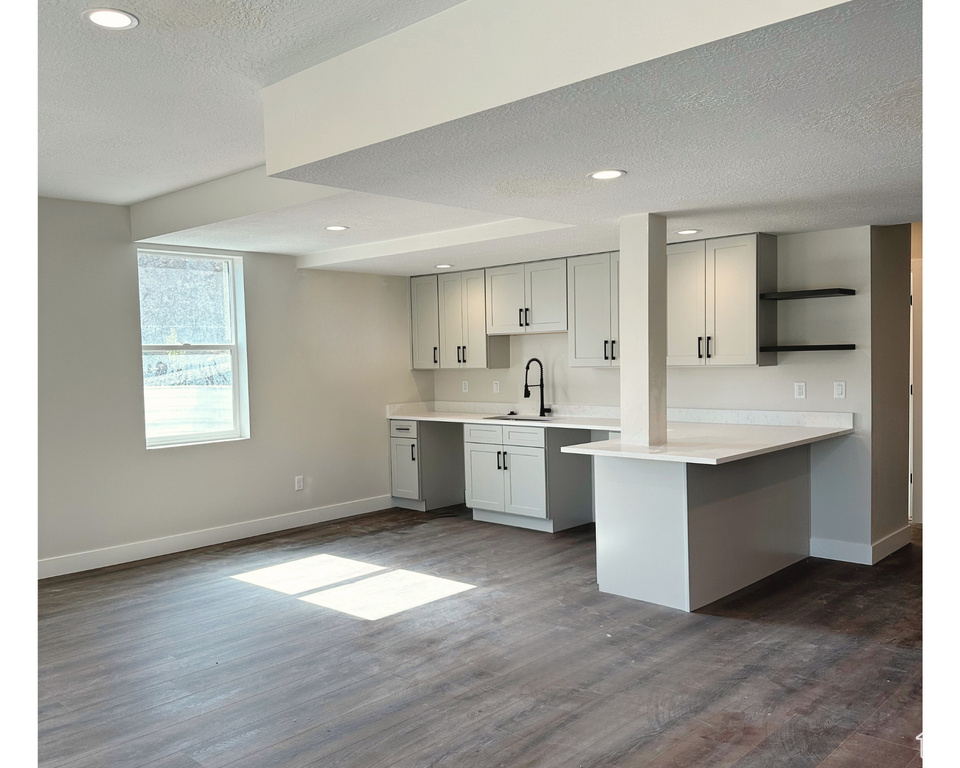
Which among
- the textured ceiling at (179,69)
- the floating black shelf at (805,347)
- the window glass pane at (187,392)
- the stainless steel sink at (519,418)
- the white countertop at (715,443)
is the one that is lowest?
the white countertop at (715,443)

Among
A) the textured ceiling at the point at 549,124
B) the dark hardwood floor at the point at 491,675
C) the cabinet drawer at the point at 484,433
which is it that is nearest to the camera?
the textured ceiling at the point at 549,124

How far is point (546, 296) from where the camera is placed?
20.0ft

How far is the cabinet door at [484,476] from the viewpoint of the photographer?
6.08 m

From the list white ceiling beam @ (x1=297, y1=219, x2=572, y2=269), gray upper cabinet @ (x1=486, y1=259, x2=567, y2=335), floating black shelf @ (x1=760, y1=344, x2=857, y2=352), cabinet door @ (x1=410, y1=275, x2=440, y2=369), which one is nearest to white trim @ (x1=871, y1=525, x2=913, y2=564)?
floating black shelf @ (x1=760, y1=344, x2=857, y2=352)

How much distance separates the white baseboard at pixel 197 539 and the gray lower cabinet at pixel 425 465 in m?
0.27

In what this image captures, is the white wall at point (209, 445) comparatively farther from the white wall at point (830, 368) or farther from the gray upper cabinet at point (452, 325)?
the white wall at point (830, 368)

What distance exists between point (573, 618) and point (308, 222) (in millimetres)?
2760

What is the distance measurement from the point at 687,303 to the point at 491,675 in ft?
9.86

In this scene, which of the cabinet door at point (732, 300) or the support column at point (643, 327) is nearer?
the support column at point (643, 327)

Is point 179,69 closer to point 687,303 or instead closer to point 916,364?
point 687,303

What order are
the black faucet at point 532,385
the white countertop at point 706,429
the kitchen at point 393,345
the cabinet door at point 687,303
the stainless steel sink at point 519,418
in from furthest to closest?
the black faucet at point 532,385, the stainless steel sink at point 519,418, the cabinet door at point 687,303, the white countertop at point 706,429, the kitchen at point 393,345

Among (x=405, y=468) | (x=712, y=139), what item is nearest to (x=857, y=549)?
(x=712, y=139)

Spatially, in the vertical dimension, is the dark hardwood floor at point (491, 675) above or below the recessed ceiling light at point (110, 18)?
below

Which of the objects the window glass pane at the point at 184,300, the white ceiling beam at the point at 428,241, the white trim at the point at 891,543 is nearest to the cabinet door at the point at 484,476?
the white ceiling beam at the point at 428,241
